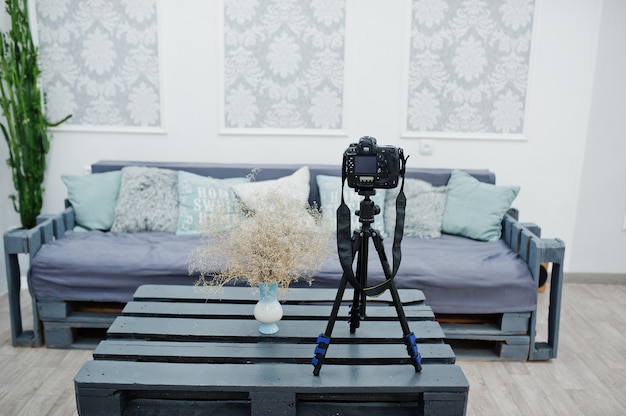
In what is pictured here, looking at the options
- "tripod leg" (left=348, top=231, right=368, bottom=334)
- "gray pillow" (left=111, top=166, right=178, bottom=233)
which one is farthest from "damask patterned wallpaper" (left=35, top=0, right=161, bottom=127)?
"tripod leg" (left=348, top=231, right=368, bottom=334)

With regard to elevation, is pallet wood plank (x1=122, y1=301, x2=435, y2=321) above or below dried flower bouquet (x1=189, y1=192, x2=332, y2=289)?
below

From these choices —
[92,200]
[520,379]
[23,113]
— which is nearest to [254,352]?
[520,379]

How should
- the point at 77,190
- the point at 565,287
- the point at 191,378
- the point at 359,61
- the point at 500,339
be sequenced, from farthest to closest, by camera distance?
A: 1. the point at 565,287
2. the point at 359,61
3. the point at 77,190
4. the point at 500,339
5. the point at 191,378

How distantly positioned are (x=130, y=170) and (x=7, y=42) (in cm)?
105

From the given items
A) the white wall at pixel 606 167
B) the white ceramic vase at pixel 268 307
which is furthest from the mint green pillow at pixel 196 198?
the white wall at pixel 606 167

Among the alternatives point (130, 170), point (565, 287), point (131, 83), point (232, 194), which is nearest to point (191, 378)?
point (232, 194)

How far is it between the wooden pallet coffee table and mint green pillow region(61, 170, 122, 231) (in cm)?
118

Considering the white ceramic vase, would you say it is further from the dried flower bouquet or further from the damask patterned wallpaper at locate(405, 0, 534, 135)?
the damask patterned wallpaper at locate(405, 0, 534, 135)

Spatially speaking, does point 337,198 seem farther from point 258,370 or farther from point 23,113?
point 23,113

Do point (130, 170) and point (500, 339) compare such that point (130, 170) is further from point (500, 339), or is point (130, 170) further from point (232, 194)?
point (500, 339)

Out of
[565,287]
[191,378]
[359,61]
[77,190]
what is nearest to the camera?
[191,378]

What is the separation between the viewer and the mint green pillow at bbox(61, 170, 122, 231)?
3250 millimetres

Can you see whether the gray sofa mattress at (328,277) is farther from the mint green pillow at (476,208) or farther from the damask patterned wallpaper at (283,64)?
the damask patterned wallpaper at (283,64)

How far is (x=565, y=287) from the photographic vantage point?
12.3 feet
